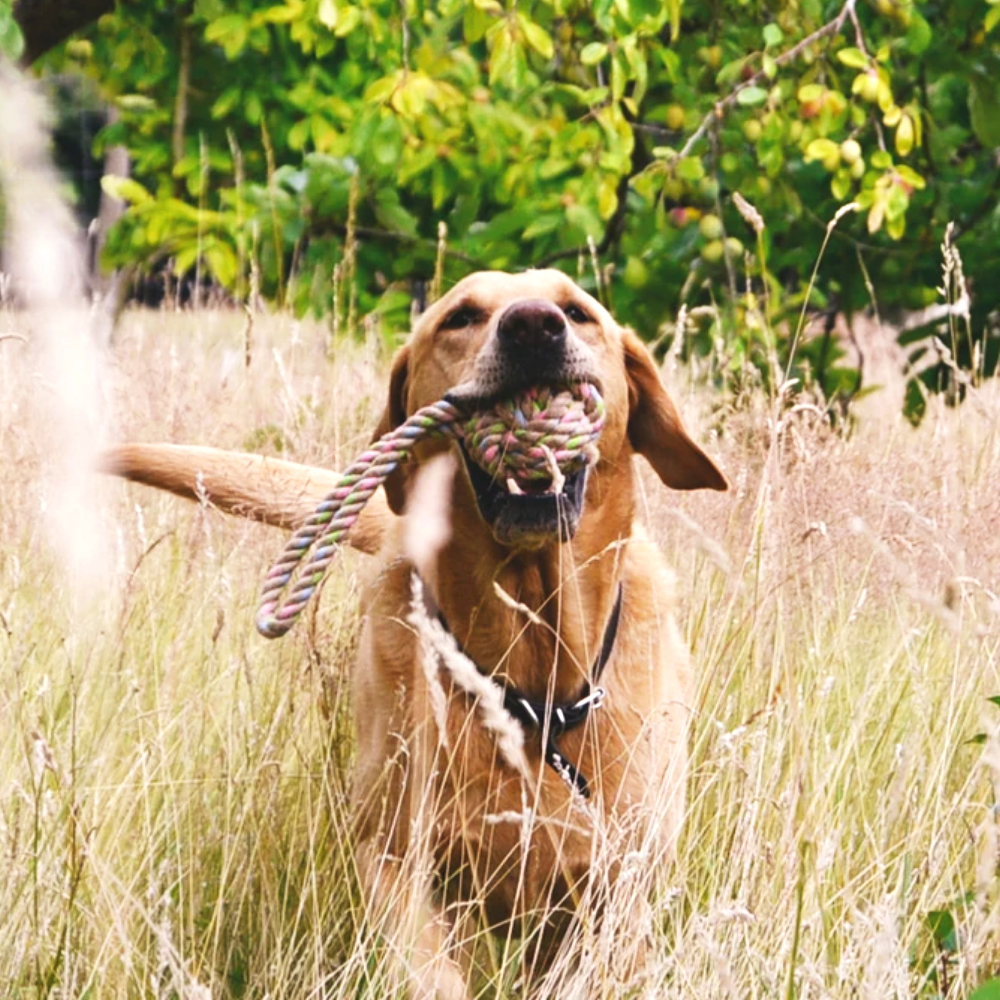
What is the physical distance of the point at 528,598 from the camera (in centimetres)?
274

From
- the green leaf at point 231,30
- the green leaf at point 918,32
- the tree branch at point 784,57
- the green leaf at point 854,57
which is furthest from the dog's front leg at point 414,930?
the green leaf at point 918,32

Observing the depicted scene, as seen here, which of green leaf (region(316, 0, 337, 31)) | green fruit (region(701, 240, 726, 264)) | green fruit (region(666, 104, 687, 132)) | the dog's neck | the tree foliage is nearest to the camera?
the dog's neck

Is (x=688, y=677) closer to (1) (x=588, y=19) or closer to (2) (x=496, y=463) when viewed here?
(2) (x=496, y=463)

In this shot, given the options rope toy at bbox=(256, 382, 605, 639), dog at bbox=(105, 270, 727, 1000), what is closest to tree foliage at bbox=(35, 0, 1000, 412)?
dog at bbox=(105, 270, 727, 1000)

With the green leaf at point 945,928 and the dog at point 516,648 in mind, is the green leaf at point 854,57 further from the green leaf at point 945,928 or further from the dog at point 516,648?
the green leaf at point 945,928

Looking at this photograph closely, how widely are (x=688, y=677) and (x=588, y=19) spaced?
281 cm

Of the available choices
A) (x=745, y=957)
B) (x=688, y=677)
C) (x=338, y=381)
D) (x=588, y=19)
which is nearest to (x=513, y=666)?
(x=688, y=677)

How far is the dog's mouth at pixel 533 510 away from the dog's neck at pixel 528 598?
0.13 m

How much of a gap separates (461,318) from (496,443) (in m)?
0.52

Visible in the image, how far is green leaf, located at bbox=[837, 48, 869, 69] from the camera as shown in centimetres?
415

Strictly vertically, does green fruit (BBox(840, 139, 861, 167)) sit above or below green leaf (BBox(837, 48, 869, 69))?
below

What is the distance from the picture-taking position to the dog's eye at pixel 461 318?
2.79 metres

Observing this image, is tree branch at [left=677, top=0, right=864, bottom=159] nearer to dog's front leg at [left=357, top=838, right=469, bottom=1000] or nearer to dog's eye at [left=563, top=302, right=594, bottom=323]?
dog's eye at [left=563, top=302, right=594, bottom=323]

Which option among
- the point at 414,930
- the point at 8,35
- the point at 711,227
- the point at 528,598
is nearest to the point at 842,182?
the point at 711,227
